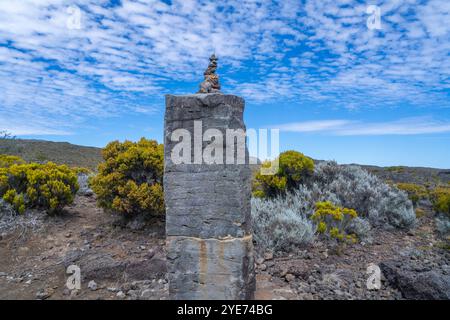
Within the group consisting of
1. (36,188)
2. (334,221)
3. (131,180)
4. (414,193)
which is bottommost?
(334,221)

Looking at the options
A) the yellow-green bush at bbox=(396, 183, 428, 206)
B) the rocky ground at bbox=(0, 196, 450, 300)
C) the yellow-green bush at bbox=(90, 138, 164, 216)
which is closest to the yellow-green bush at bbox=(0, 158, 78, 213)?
the rocky ground at bbox=(0, 196, 450, 300)

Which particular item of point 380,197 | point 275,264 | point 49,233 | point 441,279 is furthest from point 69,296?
point 380,197

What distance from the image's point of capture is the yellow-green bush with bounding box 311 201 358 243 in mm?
7079

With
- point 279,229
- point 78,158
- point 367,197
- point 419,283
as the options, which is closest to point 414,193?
point 367,197

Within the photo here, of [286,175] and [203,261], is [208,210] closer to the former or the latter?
[203,261]

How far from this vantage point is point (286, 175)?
9.78m

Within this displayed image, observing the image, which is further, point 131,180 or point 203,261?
point 131,180

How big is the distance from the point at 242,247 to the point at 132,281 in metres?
2.63

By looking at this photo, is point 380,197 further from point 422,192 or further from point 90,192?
point 90,192

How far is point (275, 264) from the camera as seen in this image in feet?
20.0

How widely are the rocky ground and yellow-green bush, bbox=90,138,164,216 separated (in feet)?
1.81

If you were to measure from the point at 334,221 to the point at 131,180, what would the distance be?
4.53m

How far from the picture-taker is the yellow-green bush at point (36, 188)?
7941 mm

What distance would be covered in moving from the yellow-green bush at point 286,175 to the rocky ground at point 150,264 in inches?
103
